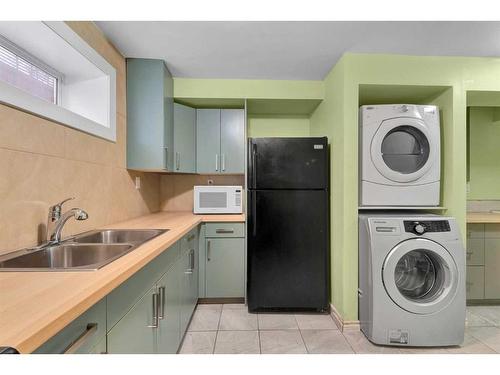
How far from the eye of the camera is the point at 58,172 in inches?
61.1

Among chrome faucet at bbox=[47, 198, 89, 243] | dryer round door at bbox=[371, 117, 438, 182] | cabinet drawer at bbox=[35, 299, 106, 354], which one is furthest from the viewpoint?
dryer round door at bbox=[371, 117, 438, 182]

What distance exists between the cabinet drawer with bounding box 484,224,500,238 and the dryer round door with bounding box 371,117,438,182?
105 centimetres

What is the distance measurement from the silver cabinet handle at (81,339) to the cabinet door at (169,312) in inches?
25.2

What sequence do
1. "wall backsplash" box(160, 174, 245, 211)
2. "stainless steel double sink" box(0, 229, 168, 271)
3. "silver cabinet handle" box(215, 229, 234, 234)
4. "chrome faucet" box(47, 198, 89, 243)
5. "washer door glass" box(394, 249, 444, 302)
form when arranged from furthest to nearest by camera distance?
"wall backsplash" box(160, 174, 245, 211)
"silver cabinet handle" box(215, 229, 234, 234)
"washer door glass" box(394, 249, 444, 302)
"chrome faucet" box(47, 198, 89, 243)
"stainless steel double sink" box(0, 229, 168, 271)

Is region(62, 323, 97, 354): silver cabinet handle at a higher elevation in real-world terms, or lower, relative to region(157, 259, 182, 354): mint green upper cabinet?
higher

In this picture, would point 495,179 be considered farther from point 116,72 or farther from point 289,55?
point 116,72

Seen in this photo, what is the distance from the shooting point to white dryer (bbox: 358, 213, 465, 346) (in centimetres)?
199

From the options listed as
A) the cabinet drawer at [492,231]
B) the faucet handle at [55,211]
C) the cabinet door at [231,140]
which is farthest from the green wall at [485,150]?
the faucet handle at [55,211]

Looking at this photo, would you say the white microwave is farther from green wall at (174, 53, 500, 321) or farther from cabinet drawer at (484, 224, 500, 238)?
cabinet drawer at (484, 224, 500, 238)

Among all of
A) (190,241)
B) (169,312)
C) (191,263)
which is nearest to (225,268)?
(191,263)

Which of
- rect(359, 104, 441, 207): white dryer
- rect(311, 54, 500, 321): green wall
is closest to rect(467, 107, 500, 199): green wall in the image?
rect(311, 54, 500, 321): green wall

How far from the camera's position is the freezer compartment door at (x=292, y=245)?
251cm
